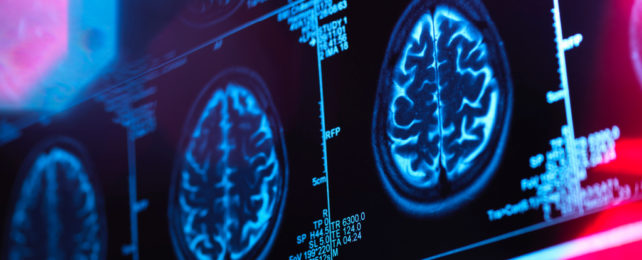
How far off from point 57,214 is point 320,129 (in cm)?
122

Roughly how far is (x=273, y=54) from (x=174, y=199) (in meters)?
0.51

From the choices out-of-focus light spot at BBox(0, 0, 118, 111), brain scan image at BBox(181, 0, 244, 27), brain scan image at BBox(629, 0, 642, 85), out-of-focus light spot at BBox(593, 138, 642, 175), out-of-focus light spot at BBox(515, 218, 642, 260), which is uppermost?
out-of-focus light spot at BBox(0, 0, 118, 111)

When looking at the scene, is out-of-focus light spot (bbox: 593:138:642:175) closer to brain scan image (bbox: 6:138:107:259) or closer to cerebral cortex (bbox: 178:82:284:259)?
cerebral cortex (bbox: 178:82:284:259)

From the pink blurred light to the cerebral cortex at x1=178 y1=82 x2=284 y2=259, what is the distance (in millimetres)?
870

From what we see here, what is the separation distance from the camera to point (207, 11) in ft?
9.78

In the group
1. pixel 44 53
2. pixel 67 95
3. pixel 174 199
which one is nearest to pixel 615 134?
pixel 174 199

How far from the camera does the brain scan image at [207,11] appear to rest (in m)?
2.89

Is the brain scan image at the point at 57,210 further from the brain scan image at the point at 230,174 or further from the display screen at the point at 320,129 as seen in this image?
the brain scan image at the point at 230,174

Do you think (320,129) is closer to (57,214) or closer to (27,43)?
(57,214)

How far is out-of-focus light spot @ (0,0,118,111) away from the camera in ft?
10.9

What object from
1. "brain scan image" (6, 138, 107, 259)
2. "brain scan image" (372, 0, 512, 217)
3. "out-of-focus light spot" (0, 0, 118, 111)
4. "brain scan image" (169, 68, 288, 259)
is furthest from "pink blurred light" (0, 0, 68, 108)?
"brain scan image" (372, 0, 512, 217)

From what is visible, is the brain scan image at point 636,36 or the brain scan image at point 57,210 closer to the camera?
the brain scan image at point 636,36

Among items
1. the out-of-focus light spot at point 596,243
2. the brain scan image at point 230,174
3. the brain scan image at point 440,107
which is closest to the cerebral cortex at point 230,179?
the brain scan image at point 230,174

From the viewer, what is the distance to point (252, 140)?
271cm
